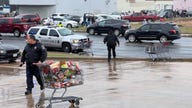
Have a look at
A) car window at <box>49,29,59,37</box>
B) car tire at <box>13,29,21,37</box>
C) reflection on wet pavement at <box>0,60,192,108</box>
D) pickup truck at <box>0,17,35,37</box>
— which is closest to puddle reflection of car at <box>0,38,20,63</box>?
reflection on wet pavement at <box>0,60,192,108</box>

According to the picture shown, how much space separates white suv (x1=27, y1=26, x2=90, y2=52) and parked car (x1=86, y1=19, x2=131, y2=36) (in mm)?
14072

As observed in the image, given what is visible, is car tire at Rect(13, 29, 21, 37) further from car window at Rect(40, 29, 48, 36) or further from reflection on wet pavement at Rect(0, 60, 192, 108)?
reflection on wet pavement at Rect(0, 60, 192, 108)

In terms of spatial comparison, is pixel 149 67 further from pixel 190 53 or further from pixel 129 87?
pixel 190 53

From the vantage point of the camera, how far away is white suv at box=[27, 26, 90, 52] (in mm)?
33469

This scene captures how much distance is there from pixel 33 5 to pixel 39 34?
5396 cm

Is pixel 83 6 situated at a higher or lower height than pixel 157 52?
higher

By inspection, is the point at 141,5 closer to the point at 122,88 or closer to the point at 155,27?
the point at 155,27

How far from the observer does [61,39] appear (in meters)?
34.0

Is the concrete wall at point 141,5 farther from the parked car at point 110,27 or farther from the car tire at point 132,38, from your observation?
the car tire at point 132,38

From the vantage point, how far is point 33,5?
87938 mm

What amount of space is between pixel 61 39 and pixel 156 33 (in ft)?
31.9

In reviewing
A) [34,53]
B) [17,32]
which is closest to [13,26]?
[17,32]

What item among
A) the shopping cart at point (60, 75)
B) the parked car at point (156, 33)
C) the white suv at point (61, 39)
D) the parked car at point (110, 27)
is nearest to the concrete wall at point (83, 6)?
the parked car at point (110, 27)

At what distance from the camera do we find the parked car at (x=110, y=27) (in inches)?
1933
